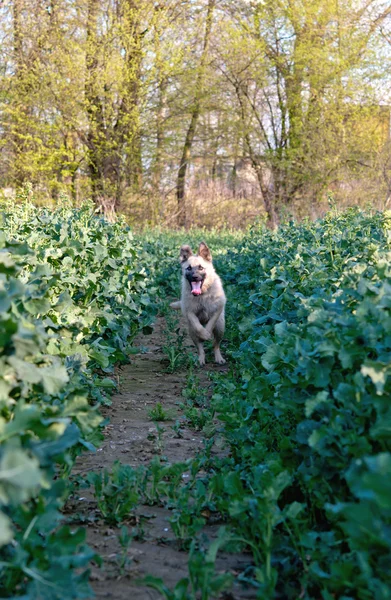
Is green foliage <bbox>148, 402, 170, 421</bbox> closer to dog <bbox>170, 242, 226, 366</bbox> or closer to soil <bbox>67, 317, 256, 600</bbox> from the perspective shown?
soil <bbox>67, 317, 256, 600</bbox>

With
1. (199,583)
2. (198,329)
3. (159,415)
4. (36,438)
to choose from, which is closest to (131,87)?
(198,329)

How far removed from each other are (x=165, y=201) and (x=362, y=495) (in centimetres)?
3002

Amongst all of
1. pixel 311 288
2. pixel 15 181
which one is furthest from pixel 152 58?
pixel 311 288

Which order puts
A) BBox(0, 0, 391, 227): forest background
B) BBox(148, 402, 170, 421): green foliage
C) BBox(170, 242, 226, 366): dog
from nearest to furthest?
BBox(148, 402, 170, 421): green foliage, BBox(170, 242, 226, 366): dog, BBox(0, 0, 391, 227): forest background

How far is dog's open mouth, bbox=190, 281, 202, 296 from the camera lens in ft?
29.4

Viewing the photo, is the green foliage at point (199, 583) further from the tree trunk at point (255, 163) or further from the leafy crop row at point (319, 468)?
the tree trunk at point (255, 163)

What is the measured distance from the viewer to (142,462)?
15.9ft

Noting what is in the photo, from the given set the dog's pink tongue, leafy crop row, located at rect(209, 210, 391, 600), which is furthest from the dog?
leafy crop row, located at rect(209, 210, 391, 600)

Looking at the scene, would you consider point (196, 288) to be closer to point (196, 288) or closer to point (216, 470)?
point (196, 288)

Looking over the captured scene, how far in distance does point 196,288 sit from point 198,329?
24.4 inches

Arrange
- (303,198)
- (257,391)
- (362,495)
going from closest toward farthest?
1. (362,495)
2. (257,391)
3. (303,198)

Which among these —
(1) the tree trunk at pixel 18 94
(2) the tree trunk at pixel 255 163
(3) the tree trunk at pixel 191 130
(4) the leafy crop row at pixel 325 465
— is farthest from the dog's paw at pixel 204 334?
(2) the tree trunk at pixel 255 163

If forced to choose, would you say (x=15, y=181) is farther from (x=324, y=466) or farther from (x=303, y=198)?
(x=324, y=466)

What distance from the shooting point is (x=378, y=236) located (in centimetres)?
777
